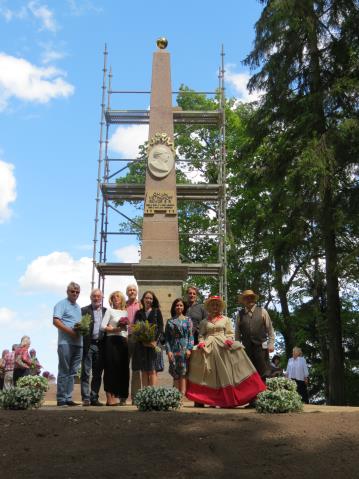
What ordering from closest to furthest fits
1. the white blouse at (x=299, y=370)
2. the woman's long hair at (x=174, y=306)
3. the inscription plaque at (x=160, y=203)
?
1. the woman's long hair at (x=174, y=306)
2. the white blouse at (x=299, y=370)
3. the inscription plaque at (x=160, y=203)

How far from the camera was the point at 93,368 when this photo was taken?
8570mm

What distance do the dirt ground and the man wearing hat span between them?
190cm

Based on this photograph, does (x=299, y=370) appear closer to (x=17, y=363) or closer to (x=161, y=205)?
(x=161, y=205)

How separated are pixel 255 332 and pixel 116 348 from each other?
1.75 meters

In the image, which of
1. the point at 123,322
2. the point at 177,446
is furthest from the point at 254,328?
the point at 177,446

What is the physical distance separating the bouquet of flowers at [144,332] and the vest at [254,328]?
1118mm

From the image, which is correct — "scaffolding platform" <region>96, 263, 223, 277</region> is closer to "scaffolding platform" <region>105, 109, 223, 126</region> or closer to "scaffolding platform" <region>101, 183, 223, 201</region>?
"scaffolding platform" <region>101, 183, 223, 201</region>

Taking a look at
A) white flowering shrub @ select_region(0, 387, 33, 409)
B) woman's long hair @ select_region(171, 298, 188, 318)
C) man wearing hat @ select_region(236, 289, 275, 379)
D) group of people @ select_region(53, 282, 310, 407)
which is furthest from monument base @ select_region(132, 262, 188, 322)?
white flowering shrub @ select_region(0, 387, 33, 409)

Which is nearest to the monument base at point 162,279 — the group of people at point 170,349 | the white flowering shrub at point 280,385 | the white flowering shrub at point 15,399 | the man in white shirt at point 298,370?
the man in white shirt at point 298,370

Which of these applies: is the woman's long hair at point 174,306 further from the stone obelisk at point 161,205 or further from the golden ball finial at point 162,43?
the golden ball finial at point 162,43

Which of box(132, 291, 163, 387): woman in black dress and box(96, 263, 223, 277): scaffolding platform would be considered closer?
box(132, 291, 163, 387): woman in black dress

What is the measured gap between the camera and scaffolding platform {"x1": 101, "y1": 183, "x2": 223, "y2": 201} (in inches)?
742

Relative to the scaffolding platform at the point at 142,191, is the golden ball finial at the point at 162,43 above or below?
above

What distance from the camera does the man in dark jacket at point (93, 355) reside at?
8.46 metres
